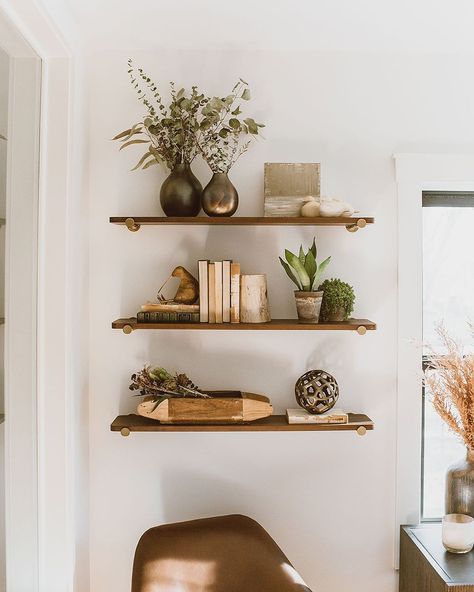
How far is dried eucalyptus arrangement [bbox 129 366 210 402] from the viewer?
228 centimetres

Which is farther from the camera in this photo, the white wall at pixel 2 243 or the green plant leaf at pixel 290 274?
the green plant leaf at pixel 290 274

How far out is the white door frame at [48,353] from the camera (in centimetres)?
201

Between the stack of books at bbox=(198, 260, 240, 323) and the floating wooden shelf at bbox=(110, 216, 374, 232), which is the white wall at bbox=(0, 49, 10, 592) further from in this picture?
the stack of books at bbox=(198, 260, 240, 323)

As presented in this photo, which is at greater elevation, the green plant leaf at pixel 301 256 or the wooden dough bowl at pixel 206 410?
the green plant leaf at pixel 301 256

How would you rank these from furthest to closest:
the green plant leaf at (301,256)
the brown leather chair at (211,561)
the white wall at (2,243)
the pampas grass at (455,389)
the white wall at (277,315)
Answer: the white wall at (277,315)
the green plant leaf at (301,256)
the pampas grass at (455,389)
the brown leather chair at (211,561)
the white wall at (2,243)

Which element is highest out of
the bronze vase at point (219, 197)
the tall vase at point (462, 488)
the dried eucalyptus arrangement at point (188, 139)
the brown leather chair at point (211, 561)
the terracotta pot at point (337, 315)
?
the dried eucalyptus arrangement at point (188, 139)

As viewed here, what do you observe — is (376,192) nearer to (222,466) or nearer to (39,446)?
(222,466)

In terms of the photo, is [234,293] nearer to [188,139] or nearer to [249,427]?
[249,427]

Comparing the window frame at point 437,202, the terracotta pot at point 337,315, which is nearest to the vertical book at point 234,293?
the terracotta pot at point 337,315

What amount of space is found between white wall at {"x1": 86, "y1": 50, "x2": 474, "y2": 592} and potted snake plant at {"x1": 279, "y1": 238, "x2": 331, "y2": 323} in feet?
0.57

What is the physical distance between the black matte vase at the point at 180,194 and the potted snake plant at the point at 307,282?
404 millimetres

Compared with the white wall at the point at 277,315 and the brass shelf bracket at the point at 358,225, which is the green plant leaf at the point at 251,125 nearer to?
the white wall at the point at 277,315

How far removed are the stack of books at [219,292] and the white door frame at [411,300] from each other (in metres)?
0.71

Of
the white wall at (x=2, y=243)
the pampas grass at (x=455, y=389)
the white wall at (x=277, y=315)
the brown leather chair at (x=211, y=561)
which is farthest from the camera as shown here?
the white wall at (x=277, y=315)
